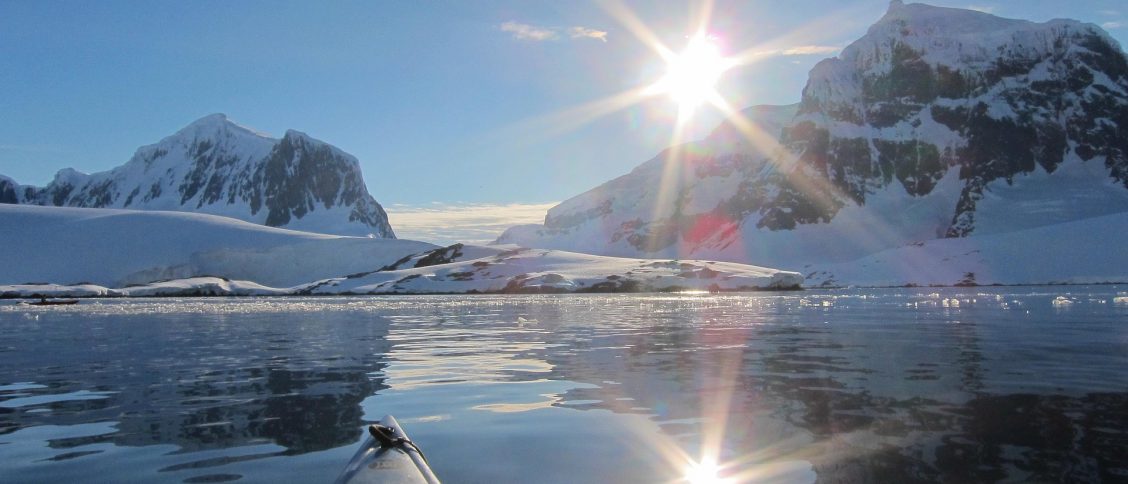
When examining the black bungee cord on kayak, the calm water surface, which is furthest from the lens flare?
the black bungee cord on kayak

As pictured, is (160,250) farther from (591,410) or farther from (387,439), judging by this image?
(387,439)

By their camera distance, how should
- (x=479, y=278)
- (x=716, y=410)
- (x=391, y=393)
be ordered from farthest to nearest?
(x=479, y=278) < (x=391, y=393) < (x=716, y=410)

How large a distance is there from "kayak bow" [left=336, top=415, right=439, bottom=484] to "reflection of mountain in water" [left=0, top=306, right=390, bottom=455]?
4.90 ft

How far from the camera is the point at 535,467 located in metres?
8.71

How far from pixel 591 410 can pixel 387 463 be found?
5018 mm

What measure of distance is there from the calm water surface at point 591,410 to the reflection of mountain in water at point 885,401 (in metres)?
0.05

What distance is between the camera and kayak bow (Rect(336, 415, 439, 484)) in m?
7.51

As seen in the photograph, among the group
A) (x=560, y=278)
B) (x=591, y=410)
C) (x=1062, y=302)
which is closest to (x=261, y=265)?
(x=560, y=278)

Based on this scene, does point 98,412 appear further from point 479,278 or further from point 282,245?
point 282,245

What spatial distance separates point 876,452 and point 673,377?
7468mm

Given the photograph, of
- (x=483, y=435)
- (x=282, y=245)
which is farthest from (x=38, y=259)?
(x=483, y=435)

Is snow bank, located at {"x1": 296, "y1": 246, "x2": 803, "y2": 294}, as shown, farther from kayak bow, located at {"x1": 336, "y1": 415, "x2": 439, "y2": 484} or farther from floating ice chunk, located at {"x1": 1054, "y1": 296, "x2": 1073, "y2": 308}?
kayak bow, located at {"x1": 336, "y1": 415, "x2": 439, "y2": 484}

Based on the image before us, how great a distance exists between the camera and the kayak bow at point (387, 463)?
296 inches

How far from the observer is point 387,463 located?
797 centimetres
